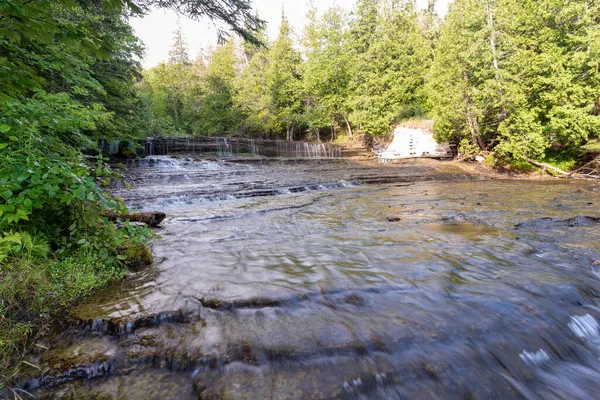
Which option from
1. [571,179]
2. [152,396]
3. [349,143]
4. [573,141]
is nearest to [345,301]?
[152,396]

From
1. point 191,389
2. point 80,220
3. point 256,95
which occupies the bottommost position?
point 191,389

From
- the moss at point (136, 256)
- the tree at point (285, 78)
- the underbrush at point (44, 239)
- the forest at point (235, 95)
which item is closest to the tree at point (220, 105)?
the forest at point (235, 95)

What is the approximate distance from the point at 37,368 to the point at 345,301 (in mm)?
2369

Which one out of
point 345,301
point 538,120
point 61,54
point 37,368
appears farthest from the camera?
point 538,120

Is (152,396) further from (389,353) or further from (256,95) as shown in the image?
(256,95)

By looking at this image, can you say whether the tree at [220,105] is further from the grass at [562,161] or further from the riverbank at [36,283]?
the riverbank at [36,283]

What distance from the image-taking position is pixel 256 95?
32.2 metres

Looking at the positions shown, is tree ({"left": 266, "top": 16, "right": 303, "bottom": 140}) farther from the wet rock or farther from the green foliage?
Result: the wet rock

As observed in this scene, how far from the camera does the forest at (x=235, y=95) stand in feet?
8.29

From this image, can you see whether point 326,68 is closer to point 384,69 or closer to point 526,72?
point 384,69

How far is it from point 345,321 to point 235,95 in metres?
35.4

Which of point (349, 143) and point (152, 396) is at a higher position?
point (349, 143)

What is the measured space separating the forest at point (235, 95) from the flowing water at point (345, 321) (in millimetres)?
605

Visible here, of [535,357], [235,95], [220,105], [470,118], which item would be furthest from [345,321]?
[220,105]
